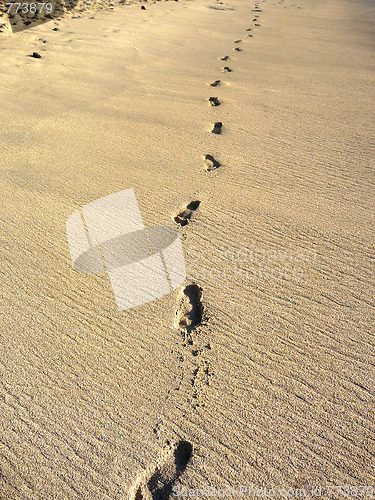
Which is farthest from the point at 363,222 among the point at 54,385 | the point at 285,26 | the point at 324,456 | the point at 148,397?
the point at 285,26

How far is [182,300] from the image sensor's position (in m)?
1.59

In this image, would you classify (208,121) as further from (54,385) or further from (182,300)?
(54,385)

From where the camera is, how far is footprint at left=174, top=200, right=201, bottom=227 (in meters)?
1.98

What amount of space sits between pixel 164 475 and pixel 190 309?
638 mm

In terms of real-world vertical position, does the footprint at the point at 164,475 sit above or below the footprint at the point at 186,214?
below

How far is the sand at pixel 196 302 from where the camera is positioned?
43.9 inches

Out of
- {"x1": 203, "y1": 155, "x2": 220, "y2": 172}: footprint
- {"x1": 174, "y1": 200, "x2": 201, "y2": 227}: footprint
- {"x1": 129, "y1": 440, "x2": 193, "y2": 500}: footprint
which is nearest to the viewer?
{"x1": 129, "y1": 440, "x2": 193, "y2": 500}: footprint

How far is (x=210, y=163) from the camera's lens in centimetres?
245

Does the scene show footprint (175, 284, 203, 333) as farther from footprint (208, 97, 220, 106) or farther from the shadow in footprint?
footprint (208, 97, 220, 106)

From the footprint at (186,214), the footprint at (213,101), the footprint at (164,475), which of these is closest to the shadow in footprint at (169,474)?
the footprint at (164,475)

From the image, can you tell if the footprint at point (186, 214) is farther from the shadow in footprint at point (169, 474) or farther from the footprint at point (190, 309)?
the shadow in footprint at point (169, 474)

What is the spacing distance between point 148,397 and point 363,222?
4.72 feet

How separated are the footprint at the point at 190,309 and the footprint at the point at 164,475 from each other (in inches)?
17.8

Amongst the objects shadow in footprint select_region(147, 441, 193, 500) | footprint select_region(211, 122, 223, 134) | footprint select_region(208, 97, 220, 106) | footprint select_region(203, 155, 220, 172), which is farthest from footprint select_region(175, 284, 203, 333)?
footprint select_region(208, 97, 220, 106)
